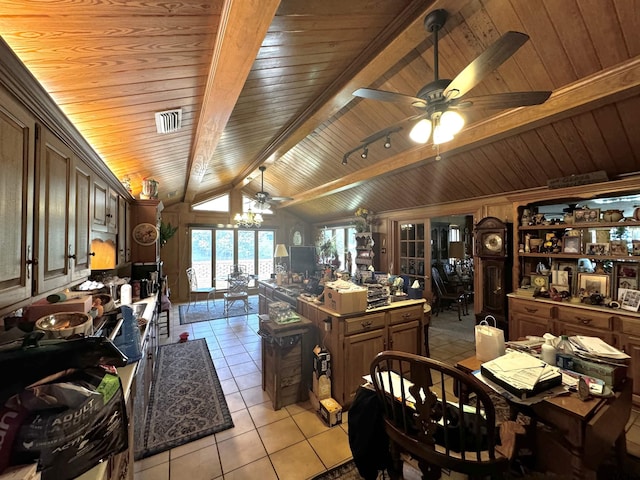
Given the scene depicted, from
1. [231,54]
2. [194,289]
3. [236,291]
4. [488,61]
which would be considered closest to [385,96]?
[488,61]

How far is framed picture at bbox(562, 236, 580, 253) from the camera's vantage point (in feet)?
9.95

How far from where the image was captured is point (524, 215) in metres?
3.44

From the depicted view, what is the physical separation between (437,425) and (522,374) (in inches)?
21.8

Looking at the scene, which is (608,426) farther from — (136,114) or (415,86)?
(136,114)

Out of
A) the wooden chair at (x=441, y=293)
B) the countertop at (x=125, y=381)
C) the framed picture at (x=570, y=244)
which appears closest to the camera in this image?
the countertop at (x=125, y=381)

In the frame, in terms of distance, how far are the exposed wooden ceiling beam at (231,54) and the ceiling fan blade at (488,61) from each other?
990 millimetres

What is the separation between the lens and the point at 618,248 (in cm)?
273

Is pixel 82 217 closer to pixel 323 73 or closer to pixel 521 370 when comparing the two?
pixel 323 73

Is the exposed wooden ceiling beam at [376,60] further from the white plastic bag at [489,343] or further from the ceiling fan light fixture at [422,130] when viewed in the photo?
the white plastic bag at [489,343]

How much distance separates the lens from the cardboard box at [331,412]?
227 cm

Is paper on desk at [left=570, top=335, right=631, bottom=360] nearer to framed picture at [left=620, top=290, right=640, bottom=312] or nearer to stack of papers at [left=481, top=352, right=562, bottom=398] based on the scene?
stack of papers at [left=481, top=352, right=562, bottom=398]

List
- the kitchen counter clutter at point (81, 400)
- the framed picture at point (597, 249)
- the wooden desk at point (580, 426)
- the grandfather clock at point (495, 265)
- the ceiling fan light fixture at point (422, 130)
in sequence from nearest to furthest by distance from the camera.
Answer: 1. the kitchen counter clutter at point (81, 400)
2. the wooden desk at point (580, 426)
3. the ceiling fan light fixture at point (422, 130)
4. the framed picture at point (597, 249)
5. the grandfather clock at point (495, 265)

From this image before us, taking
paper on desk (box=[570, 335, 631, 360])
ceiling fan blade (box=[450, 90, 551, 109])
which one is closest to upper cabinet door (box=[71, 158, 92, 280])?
ceiling fan blade (box=[450, 90, 551, 109])

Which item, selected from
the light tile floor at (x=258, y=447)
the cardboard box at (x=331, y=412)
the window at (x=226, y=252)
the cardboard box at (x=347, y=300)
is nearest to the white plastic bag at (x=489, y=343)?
the light tile floor at (x=258, y=447)
